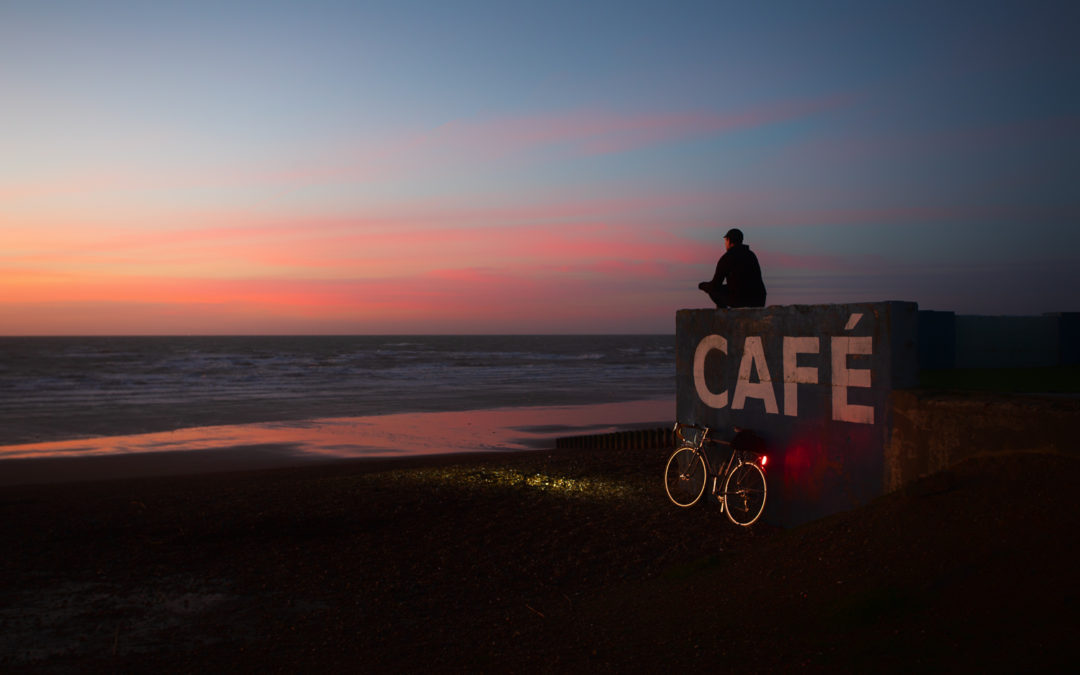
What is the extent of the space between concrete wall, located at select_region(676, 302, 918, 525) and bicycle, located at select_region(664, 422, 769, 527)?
19 cm

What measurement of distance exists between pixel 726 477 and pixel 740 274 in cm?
222

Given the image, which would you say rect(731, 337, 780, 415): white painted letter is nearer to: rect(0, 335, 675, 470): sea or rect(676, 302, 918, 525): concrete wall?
rect(676, 302, 918, 525): concrete wall

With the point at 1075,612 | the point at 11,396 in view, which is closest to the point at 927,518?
the point at 1075,612

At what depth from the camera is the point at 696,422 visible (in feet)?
29.8

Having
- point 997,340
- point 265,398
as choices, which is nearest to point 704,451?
point 997,340

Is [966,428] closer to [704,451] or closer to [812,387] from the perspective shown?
[812,387]

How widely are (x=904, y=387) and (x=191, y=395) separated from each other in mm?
28771

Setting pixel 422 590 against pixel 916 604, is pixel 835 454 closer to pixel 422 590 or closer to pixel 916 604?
pixel 916 604

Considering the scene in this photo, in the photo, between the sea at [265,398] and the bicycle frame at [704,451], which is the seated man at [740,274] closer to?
the bicycle frame at [704,451]

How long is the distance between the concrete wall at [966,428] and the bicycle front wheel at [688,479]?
248 centimetres

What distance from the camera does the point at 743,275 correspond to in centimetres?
852

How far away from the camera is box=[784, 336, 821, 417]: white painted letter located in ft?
24.0

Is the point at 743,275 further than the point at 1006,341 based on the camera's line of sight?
No

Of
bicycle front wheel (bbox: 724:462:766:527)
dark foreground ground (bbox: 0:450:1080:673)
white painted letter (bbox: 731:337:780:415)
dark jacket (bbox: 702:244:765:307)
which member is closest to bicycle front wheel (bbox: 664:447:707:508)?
dark foreground ground (bbox: 0:450:1080:673)
